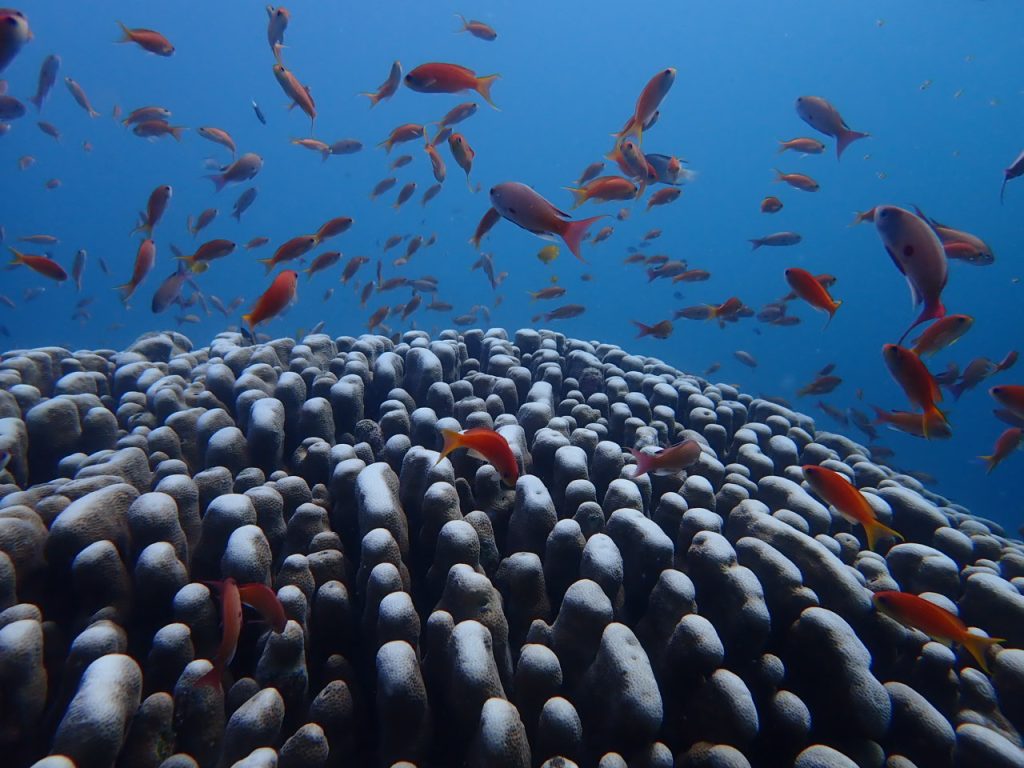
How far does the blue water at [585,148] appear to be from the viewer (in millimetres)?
71688

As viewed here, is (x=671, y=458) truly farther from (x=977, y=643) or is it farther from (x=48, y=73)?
(x=48, y=73)

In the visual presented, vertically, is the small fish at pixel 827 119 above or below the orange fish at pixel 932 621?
above

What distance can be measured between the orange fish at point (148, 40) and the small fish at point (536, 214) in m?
6.08

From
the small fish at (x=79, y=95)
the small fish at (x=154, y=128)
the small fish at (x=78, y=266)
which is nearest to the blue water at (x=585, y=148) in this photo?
the small fish at (x=79, y=95)

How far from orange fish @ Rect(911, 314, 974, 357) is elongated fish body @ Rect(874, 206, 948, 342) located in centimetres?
169

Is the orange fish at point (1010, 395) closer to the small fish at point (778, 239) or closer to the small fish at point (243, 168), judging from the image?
the small fish at point (778, 239)

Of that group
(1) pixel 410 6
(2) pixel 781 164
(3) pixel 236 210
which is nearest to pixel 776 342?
(2) pixel 781 164

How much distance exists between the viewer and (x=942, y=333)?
420 centimetres

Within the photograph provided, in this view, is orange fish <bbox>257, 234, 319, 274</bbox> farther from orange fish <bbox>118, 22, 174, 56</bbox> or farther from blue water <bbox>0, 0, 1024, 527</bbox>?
blue water <bbox>0, 0, 1024, 527</bbox>

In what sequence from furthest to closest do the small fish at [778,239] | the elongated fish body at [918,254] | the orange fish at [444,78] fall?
the small fish at [778,239], the orange fish at [444,78], the elongated fish body at [918,254]

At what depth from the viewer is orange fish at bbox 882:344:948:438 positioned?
10.2 ft

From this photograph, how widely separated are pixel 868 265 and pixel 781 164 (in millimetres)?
25744

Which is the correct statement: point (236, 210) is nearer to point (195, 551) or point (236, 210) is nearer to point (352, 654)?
point (195, 551)

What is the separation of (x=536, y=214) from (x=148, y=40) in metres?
6.58
